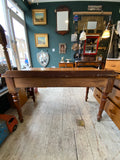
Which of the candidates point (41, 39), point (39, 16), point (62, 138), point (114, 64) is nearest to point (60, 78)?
point (62, 138)

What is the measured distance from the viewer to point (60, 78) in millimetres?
824

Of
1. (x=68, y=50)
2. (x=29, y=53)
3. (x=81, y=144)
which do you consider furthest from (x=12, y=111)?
(x=68, y=50)

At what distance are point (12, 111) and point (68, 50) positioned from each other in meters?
3.24

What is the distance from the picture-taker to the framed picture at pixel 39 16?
2.77 metres

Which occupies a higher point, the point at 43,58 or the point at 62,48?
the point at 62,48

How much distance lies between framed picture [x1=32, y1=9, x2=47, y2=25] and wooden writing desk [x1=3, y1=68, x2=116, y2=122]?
3296 mm

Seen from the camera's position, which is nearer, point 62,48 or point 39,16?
point 39,16

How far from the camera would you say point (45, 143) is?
792 mm

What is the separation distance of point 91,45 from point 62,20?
1767 mm

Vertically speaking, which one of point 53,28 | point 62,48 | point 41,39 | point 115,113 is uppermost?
point 53,28

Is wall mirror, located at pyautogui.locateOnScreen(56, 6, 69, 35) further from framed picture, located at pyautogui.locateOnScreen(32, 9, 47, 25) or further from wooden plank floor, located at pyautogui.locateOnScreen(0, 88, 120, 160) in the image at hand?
wooden plank floor, located at pyautogui.locateOnScreen(0, 88, 120, 160)

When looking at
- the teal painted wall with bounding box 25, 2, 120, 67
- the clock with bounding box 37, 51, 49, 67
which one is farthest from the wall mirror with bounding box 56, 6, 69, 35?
the clock with bounding box 37, 51, 49, 67

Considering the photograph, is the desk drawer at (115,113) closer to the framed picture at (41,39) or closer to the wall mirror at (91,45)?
the wall mirror at (91,45)

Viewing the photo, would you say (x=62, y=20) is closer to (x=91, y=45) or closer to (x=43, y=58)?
(x=91, y=45)
